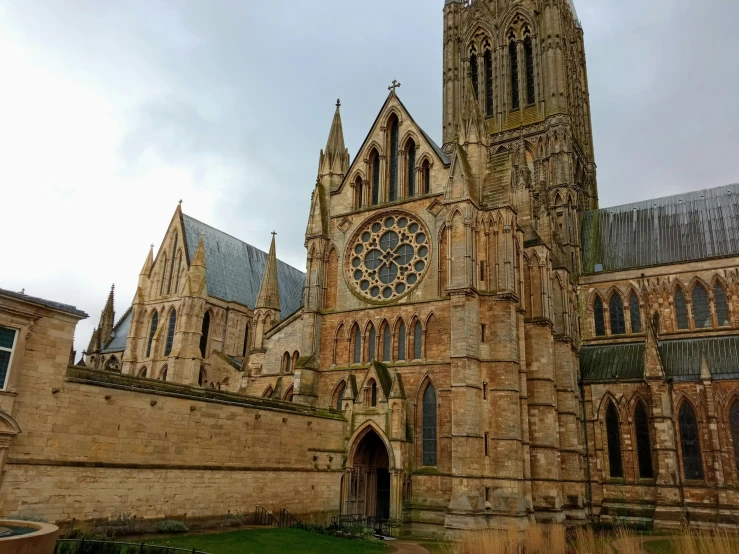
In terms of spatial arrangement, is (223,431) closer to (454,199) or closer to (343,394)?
(343,394)

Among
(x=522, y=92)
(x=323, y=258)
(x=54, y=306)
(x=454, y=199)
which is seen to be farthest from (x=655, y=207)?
(x=54, y=306)

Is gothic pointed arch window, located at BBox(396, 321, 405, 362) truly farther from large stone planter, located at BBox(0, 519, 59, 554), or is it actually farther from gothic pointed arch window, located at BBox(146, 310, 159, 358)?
gothic pointed arch window, located at BBox(146, 310, 159, 358)

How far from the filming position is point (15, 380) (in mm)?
15492

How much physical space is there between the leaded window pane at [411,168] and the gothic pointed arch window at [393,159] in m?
0.74

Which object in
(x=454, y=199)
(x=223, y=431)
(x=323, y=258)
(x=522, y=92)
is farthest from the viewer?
(x=522, y=92)

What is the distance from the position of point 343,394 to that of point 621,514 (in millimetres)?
17323

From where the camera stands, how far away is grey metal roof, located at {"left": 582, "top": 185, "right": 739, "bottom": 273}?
41.1 meters

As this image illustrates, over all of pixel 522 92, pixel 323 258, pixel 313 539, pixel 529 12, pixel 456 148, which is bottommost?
pixel 313 539

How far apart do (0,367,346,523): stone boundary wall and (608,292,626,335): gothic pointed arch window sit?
2507 centimetres

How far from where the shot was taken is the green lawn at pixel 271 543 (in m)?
16.7

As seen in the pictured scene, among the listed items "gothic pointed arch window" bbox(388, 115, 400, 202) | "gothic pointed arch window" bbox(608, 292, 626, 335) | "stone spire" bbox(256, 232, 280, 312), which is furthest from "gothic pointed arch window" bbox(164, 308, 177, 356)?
"gothic pointed arch window" bbox(608, 292, 626, 335)

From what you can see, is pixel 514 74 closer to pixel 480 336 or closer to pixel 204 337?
pixel 204 337

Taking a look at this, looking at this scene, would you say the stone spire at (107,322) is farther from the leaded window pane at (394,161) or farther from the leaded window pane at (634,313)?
the leaded window pane at (634,313)

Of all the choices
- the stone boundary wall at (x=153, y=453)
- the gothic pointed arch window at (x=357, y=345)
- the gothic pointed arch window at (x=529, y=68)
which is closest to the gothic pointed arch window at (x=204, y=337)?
the gothic pointed arch window at (x=357, y=345)
